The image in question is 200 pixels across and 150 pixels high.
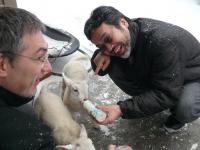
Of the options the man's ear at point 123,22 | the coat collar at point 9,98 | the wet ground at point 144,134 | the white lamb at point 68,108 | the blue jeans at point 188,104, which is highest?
the man's ear at point 123,22

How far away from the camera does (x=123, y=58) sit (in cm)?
213

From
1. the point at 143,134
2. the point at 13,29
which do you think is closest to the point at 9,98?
the point at 13,29

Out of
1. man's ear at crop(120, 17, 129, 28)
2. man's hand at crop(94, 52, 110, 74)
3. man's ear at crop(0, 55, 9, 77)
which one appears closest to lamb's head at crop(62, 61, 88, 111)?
man's hand at crop(94, 52, 110, 74)

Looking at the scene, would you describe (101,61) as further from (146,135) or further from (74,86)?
(146,135)

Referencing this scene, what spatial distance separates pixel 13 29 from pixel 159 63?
892mm

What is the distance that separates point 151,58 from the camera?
6.58ft

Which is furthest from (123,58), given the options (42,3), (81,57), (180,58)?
(42,3)

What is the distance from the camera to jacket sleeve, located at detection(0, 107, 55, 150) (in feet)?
4.53

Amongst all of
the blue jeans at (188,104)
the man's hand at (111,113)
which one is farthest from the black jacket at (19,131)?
the blue jeans at (188,104)

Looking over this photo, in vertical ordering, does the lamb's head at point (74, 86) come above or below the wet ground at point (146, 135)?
above

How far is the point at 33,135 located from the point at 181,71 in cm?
98

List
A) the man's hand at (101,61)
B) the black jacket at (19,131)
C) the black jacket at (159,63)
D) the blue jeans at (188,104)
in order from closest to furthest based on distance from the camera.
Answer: the black jacket at (19,131)
the black jacket at (159,63)
the blue jeans at (188,104)
the man's hand at (101,61)

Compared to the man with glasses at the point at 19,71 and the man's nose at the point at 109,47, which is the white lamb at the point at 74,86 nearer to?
the man's nose at the point at 109,47

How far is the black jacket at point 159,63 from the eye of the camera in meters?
1.95
